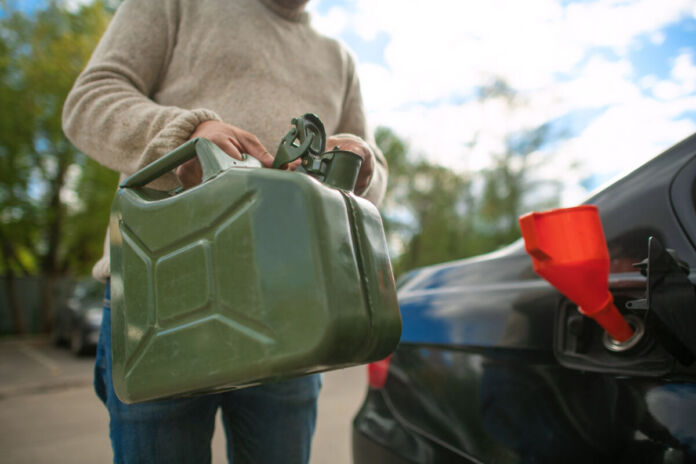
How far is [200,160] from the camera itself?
835 millimetres

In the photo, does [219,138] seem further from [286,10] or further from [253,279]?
[286,10]

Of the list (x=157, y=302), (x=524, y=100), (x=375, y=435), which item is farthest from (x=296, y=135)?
(x=524, y=100)

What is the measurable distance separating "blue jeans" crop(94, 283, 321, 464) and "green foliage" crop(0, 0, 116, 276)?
1055 centimetres

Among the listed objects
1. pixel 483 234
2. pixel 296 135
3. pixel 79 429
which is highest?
pixel 296 135

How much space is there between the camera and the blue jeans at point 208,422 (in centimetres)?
101

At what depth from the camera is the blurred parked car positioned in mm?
8305

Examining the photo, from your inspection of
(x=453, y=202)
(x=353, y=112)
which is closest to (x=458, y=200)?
(x=453, y=202)

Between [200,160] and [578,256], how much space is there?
2.51ft

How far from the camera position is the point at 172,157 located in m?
0.89

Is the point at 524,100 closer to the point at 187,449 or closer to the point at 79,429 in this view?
the point at 79,429

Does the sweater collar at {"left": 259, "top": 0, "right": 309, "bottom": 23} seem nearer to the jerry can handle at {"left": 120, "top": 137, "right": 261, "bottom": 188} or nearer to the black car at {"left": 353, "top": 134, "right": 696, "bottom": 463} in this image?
the jerry can handle at {"left": 120, "top": 137, "right": 261, "bottom": 188}

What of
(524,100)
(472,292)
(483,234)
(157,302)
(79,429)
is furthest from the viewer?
(483,234)

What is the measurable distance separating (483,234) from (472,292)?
23637 millimetres

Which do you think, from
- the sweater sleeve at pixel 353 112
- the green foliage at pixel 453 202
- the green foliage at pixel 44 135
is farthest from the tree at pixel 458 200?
the sweater sleeve at pixel 353 112
